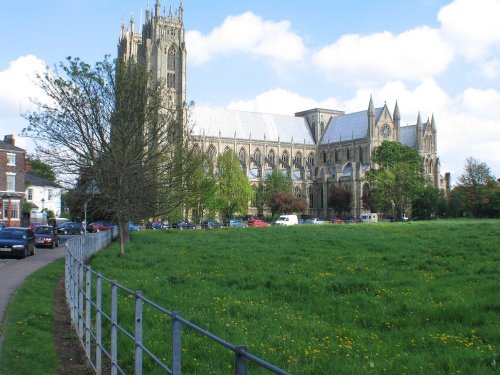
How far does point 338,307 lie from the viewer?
38.1ft

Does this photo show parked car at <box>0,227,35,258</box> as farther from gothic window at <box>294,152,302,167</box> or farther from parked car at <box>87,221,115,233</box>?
gothic window at <box>294,152,302,167</box>

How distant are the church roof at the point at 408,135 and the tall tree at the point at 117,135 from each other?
93462 mm

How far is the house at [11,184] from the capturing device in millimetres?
56250

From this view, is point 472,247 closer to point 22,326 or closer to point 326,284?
point 326,284

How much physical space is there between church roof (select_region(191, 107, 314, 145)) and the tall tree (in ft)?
256

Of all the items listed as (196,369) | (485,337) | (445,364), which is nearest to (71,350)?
(196,369)

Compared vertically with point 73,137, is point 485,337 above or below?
below

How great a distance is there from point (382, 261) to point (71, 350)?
1172 cm

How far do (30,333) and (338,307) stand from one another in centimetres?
578

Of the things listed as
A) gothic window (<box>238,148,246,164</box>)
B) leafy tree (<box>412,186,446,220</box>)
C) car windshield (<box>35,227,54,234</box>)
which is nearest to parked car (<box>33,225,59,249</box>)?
car windshield (<box>35,227,54,234</box>)

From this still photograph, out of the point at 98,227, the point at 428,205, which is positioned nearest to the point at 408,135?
the point at 428,205

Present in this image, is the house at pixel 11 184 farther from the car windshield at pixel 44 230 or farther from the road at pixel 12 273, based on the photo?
the road at pixel 12 273

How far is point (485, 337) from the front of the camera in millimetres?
9078

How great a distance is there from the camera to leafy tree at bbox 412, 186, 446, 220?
291ft
